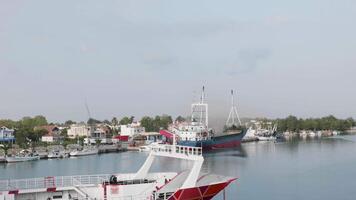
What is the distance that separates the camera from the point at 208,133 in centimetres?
10144

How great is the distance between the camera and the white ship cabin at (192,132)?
98.2 meters

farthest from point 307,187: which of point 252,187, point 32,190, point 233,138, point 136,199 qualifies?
point 233,138

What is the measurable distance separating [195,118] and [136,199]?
8888 centimetres

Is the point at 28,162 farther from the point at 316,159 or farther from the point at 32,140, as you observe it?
the point at 316,159

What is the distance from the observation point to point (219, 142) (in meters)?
100

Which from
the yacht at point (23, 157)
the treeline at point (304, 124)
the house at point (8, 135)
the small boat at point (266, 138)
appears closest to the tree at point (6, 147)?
the house at point (8, 135)

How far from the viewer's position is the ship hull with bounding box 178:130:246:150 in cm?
9419

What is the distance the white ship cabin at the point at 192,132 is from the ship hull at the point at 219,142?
2.21 metres

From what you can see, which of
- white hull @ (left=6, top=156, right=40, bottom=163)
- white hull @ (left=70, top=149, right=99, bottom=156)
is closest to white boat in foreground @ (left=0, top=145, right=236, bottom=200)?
white hull @ (left=6, top=156, right=40, bottom=163)

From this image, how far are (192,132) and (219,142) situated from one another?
6411mm

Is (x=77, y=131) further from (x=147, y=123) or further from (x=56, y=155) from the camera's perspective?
(x=56, y=155)

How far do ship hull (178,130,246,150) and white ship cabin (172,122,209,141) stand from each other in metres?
2.21

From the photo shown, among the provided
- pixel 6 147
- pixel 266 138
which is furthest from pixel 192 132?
pixel 266 138

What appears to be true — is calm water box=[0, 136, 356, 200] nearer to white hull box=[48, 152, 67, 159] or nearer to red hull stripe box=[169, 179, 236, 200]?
white hull box=[48, 152, 67, 159]
